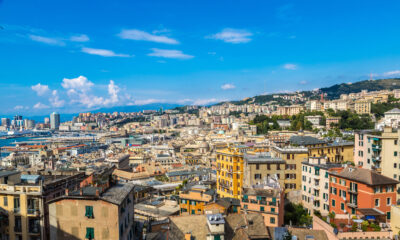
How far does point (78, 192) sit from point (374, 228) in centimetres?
1898

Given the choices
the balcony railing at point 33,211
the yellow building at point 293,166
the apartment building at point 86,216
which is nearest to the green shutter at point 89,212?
the apartment building at point 86,216

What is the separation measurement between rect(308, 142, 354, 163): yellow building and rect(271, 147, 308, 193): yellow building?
28.1ft

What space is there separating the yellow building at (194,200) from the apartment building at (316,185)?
34.7 ft

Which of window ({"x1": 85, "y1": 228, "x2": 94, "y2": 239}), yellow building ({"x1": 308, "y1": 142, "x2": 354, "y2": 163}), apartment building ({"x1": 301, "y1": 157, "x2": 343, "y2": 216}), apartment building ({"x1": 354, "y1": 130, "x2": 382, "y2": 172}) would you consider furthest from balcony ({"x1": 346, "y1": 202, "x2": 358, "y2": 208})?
window ({"x1": 85, "y1": 228, "x2": 94, "y2": 239})

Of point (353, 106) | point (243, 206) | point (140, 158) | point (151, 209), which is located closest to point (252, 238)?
point (243, 206)

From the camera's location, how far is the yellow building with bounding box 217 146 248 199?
125 feet

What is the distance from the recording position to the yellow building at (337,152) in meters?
45.2

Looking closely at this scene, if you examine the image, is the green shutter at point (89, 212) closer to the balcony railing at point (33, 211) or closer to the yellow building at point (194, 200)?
the balcony railing at point (33, 211)

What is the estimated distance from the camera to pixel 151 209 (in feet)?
113

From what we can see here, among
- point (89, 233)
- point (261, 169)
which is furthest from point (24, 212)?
point (261, 169)

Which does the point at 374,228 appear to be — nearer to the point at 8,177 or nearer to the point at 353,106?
the point at 8,177

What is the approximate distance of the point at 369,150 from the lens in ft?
130

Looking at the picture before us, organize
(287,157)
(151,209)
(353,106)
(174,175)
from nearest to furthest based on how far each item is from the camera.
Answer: (151,209), (287,157), (174,175), (353,106)

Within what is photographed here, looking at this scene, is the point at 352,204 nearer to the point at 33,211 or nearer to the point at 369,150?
the point at 369,150
